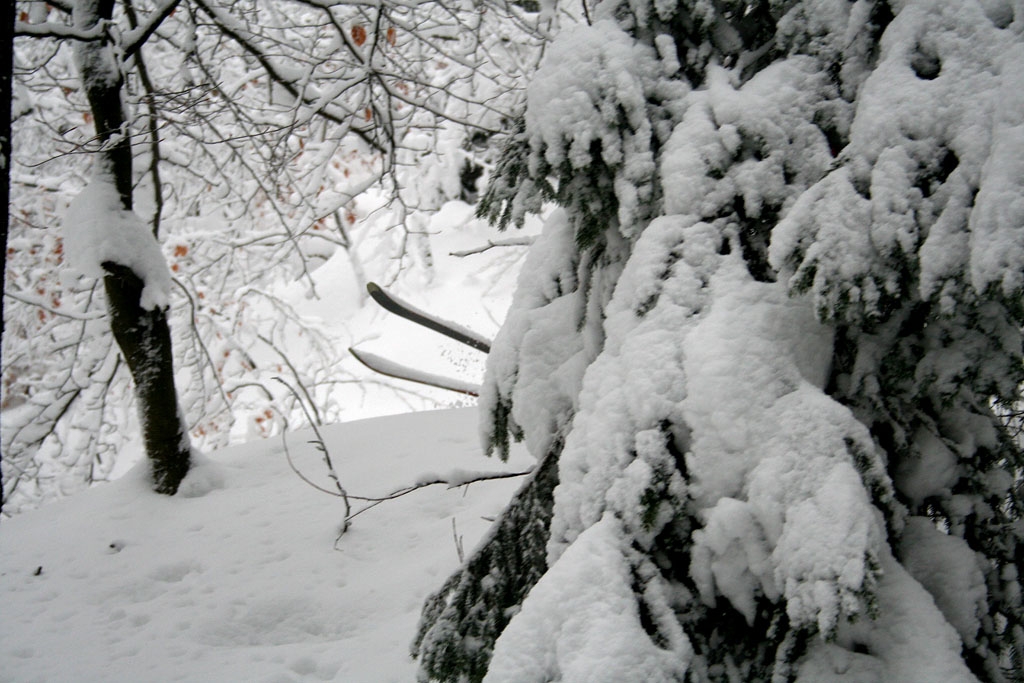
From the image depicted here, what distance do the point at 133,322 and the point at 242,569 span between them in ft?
6.59

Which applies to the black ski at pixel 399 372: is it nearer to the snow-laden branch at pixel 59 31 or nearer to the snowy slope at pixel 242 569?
the snowy slope at pixel 242 569

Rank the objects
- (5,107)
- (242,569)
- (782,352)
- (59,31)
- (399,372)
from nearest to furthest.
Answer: (782,352) < (5,107) < (59,31) < (242,569) < (399,372)

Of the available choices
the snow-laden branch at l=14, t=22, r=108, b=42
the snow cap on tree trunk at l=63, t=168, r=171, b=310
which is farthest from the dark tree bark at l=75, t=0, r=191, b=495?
the snow-laden branch at l=14, t=22, r=108, b=42

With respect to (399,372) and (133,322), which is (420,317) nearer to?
(399,372)

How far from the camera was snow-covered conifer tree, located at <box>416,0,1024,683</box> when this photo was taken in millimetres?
1401

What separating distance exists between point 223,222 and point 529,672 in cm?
1031

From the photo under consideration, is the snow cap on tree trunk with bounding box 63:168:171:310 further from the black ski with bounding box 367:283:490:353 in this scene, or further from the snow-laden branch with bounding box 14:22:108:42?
the black ski with bounding box 367:283:490:353

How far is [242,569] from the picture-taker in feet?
13.8

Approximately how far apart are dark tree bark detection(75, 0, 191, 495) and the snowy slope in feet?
0.93

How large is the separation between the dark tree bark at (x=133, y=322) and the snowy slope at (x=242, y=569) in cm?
28

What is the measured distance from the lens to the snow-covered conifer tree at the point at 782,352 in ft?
4.60

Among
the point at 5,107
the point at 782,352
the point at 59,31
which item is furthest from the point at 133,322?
the point at 782,352

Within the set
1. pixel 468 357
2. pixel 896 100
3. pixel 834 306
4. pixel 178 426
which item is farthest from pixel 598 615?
pixel 468 357

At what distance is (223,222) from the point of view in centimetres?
1038
